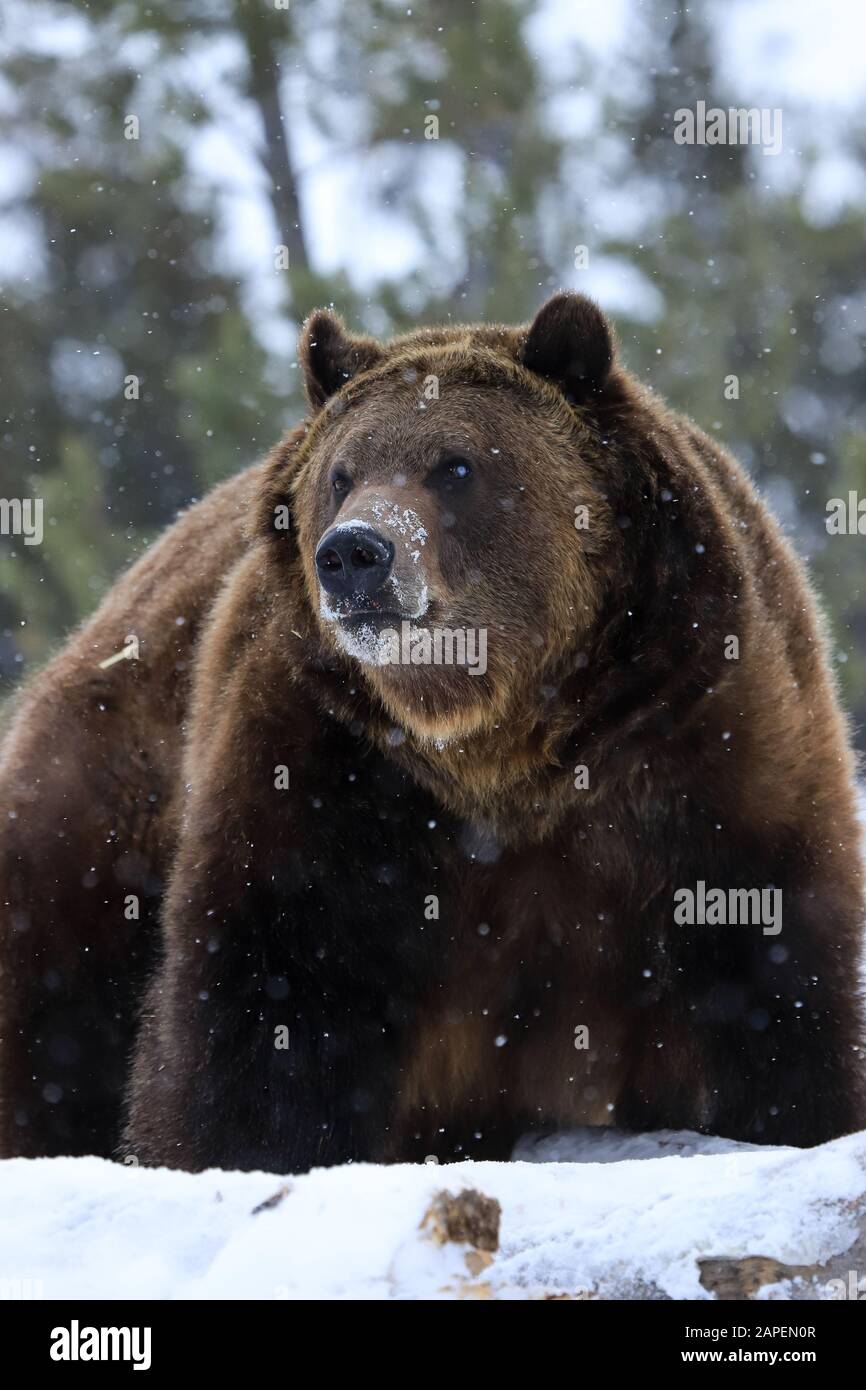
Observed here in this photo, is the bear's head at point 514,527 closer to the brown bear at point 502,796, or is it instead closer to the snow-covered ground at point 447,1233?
the brown bear at point 502,796

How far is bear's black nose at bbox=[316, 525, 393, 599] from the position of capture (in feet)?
13.2

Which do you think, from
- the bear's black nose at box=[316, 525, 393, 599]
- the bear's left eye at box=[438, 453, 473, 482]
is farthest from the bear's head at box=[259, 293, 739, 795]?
the bear's black nose at box=[316, 525, 393, 599]

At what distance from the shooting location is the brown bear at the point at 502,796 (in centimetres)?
441

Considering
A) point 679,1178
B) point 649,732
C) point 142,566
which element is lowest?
point 679,1178

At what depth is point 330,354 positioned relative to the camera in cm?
497

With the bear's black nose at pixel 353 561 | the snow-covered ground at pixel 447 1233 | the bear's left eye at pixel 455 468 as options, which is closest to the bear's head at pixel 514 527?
the bear's left eye at pixel 455 468

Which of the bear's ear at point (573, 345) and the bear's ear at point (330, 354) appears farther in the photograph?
the bear's ear at point (330, 354)

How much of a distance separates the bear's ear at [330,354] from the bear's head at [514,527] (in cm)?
23

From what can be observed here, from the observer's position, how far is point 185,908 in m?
4.58

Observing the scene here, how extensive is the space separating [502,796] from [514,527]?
0.77 m

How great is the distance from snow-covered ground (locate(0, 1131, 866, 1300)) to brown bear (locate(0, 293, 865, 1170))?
1210mm
